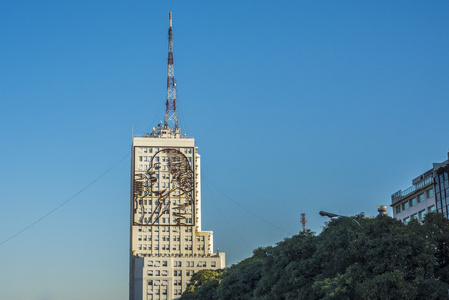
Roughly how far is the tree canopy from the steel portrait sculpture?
395 feet

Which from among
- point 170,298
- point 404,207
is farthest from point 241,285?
point 170,298

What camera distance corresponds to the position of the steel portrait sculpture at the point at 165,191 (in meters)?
186

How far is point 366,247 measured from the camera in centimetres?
5553

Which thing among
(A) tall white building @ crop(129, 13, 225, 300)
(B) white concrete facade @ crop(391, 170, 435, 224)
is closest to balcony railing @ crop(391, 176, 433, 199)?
(B) white concrete facade @ crop(391, 170, 435, 224)

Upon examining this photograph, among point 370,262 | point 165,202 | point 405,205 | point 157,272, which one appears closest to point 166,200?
point 165,202

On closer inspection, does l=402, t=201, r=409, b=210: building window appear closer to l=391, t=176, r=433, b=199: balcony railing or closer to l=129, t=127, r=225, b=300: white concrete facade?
l=391, t=176, r=433, b=199: balcony railing

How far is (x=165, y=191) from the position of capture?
187375 mm

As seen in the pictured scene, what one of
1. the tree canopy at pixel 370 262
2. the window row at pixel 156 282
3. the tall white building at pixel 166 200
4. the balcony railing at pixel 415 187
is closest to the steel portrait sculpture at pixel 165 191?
the tall white building at pixel 166 200

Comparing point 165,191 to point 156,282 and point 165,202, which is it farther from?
point 156,282

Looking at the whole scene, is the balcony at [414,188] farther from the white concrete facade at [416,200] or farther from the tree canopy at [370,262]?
the tree canopy at [370,262]

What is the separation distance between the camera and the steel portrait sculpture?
186m

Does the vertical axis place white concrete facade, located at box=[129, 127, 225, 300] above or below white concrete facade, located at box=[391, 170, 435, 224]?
above

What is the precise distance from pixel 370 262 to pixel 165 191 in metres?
135

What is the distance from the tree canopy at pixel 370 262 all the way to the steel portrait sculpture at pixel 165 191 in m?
120
